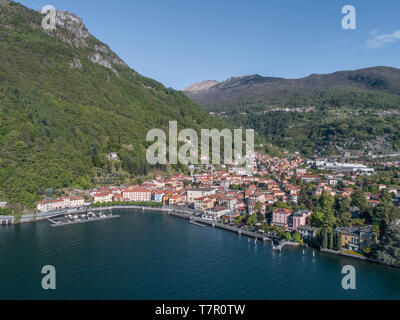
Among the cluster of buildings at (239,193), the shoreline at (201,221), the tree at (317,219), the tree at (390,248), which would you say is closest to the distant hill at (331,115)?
the cluster of buildings at (239,193)

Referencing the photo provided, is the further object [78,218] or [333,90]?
[333,90]

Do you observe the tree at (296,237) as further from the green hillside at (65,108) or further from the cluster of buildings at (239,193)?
the green hillside at (65,108)

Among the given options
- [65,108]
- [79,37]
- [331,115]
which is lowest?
[65,108]

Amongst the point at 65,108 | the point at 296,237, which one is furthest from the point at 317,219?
the point at 65,108

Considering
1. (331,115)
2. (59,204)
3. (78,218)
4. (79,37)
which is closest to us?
(78,218)

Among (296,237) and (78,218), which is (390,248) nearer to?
(296,237)
